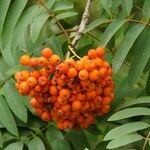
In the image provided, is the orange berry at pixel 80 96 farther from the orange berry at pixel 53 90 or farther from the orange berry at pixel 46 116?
the orange berry at pixel 46 116

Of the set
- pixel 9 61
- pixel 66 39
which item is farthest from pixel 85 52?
pixel 9 61

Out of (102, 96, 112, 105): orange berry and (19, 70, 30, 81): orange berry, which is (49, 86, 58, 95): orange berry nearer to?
(19, 70, 30, 81): orange berry

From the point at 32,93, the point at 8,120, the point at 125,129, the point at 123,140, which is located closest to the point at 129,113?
the point at 125,129

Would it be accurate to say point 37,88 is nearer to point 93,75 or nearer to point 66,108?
point 66,108

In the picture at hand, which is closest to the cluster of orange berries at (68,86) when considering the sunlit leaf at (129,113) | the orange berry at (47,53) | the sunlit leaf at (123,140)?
the orange berry at (47,53)

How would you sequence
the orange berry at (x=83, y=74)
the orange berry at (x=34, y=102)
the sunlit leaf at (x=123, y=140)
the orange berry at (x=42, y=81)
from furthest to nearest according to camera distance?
the orange berry at (x=34, y=102) → the orange berry at (x=42, y=81) → the orange berry at (x=83, y=74) → the sunlit leaf at (x=123, y=140)

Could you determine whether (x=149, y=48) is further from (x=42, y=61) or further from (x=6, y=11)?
(x=6, y=11)

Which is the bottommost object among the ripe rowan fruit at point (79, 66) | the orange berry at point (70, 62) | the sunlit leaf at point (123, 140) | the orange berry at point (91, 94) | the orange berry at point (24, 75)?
the sunlit leaf at point (123, 140)

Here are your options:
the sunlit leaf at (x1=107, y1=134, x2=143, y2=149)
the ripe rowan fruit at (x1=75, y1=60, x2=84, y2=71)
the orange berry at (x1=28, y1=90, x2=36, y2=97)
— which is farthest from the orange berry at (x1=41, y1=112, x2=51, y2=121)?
the sunlit leaf at (x1=107, y1=134, x2=143, y2=149)
